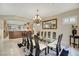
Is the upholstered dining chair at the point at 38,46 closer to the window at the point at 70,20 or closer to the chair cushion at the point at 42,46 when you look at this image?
the chair cushion at the point at 42,46

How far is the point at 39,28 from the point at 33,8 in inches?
14.1

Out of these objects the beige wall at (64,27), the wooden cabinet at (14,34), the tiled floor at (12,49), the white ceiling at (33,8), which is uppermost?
the white ceiling at (33,8)

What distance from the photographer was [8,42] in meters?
2.29

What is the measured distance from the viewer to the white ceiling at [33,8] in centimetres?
229

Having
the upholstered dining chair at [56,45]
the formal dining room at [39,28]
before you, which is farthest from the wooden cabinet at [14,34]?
the upholstered dining chair at [56,45]

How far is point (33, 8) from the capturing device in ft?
7.57

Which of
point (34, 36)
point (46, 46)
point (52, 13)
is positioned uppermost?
point (52, 13)

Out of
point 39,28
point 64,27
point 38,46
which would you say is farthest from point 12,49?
point 64,27

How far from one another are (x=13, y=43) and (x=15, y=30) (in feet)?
0.74

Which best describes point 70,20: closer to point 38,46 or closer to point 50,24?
point 50,24

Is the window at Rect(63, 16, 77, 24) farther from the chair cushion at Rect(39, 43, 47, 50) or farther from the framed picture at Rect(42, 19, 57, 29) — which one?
the chair cushion at Rect(39, 43, 47, 50)

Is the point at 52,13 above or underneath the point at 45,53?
above

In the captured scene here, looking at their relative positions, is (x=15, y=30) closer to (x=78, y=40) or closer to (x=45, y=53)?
(x=45, y=53)

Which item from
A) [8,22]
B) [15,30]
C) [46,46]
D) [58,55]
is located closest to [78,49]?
[58,55]
